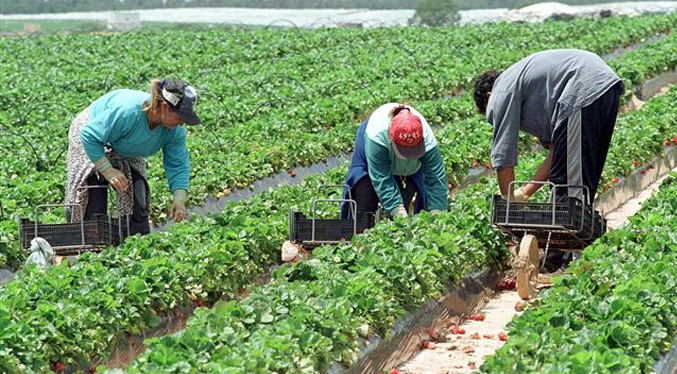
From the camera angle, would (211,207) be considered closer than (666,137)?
Yes

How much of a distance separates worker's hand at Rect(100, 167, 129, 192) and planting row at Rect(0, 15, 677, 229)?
2479 millimetres

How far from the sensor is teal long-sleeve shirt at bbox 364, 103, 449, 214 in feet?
27.6

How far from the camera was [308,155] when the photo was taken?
13.8 meters

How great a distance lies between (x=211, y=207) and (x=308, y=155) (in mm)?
2114

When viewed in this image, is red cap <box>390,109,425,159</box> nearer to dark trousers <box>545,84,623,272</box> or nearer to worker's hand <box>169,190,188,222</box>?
dark trousers <box>545,84,623,272</box>

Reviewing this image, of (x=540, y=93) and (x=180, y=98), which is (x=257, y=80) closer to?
(x=540, y=93)

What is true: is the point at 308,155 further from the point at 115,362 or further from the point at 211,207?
the point at 115,362

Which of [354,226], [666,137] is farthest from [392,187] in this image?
[666,137]

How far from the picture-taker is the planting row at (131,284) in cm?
650

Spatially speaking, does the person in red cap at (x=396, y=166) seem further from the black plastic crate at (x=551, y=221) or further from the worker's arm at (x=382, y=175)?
Result: the black plastic crate at (x=551, y=221)

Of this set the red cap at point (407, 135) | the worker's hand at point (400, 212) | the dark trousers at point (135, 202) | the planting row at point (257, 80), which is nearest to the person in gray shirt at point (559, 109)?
the red cap at point (407, 135)

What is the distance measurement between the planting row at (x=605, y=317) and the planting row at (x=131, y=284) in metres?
1.47

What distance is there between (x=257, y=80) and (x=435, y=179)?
1203 centimetres

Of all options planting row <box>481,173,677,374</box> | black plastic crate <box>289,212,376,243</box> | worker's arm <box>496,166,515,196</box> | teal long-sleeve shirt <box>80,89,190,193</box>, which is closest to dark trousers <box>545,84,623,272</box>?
worker's arm <box>496,166,515,196</box>
